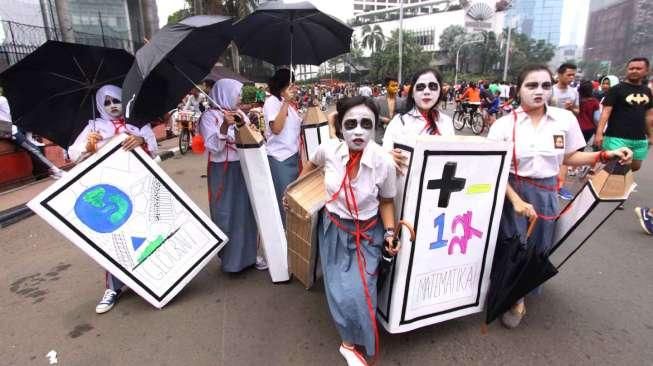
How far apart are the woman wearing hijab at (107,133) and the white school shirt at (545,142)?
7.75 ft

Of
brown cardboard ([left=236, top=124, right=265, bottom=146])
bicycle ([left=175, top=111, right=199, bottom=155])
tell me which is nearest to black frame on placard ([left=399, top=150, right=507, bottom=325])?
brown cardboard ([left=236, top=124, right=265, bottom=146])

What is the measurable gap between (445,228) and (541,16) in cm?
13848

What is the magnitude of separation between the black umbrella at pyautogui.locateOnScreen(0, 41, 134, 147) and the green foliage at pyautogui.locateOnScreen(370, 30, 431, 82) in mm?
56024

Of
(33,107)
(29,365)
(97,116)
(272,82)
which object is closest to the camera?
(29,365)

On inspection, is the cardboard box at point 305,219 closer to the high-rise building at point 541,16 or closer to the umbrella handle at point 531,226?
the umbrella handle at point 531,226

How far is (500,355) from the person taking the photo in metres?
2.24

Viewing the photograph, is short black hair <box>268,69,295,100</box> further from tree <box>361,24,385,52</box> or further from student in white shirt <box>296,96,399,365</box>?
tree <box>361,24,385,52</box>

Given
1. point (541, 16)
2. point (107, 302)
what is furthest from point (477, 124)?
point (541, 16)

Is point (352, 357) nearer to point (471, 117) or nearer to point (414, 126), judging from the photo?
point (414, 126)

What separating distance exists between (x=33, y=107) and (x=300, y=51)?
7.18 ft

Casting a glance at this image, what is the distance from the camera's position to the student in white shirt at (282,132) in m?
3.21

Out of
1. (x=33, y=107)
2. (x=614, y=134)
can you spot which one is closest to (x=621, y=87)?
(x=614, y=134)

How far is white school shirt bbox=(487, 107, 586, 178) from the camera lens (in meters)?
2.29

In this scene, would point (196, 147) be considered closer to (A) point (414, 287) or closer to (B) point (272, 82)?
(B) point (272, 82)
